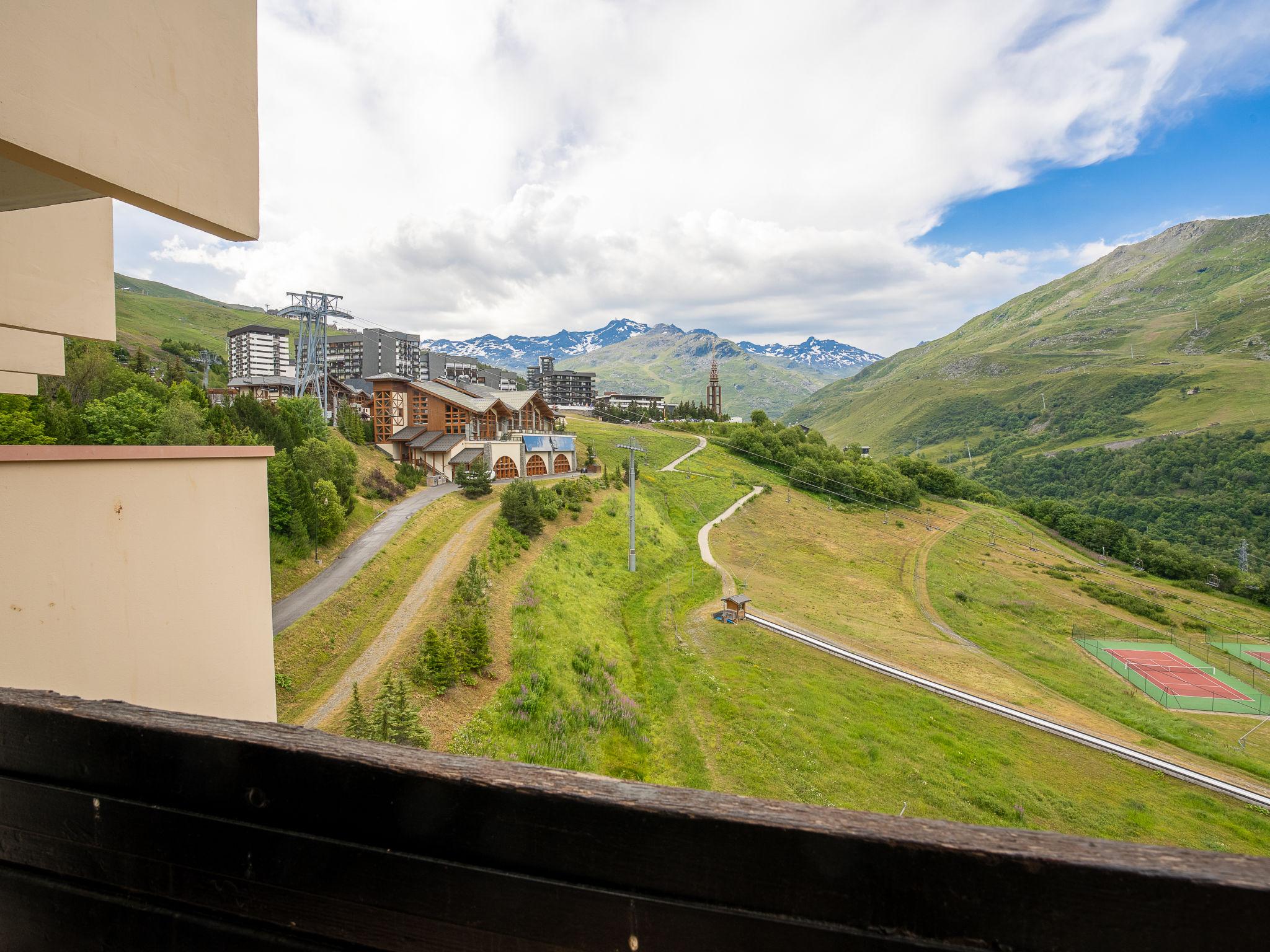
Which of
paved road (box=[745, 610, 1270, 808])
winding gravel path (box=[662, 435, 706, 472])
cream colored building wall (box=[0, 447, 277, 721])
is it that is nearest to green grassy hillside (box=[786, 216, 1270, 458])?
winding gravel path (box=[662, 435, 706, 472])

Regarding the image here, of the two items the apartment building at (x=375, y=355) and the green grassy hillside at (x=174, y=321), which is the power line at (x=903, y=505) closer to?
the apartment building at (x=375, y=355)

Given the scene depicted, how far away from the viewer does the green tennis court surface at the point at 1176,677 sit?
3073 centimetres

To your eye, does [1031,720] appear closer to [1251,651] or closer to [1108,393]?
[1251,651]

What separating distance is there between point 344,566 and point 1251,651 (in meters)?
62.6

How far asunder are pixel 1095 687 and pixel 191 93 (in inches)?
1478

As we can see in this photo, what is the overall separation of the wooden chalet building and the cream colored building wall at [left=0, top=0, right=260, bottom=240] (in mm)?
31668

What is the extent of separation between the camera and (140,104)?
8.58 ft

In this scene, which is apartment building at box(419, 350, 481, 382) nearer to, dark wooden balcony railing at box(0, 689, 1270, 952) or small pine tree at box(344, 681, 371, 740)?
small pine tree at box(344, 681, 371, 740)

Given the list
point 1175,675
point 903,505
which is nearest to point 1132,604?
point 1175,675

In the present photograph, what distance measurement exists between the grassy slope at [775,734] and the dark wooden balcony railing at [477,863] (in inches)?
451

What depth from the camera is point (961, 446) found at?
6043 inches

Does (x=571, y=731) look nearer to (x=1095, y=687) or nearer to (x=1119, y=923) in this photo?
(x=1119, y=923)

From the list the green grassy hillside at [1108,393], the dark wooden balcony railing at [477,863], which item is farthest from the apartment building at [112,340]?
the green grassy hillside at [1108,393]

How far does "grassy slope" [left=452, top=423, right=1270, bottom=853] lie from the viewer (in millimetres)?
14469
